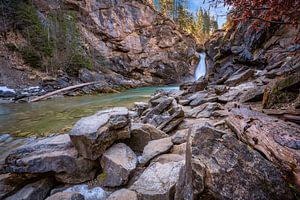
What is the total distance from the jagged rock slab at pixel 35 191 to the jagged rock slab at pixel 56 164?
0.52 feet

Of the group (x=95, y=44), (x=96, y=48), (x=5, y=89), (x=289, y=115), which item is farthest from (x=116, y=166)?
(x=95, y=44)

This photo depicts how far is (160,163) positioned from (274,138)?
1526mm

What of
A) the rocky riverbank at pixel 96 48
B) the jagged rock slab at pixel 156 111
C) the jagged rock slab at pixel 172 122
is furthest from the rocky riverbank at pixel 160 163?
the rocky riverbank at pixel 96 48

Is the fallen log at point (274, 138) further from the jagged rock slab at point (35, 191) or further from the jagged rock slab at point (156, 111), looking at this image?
the jagged rock slab at point (35, 191)

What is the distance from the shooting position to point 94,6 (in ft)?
98.9

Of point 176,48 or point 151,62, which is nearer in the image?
point 151,62

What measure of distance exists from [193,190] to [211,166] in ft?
1.03

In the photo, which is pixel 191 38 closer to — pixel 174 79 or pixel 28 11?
pixel 174 79

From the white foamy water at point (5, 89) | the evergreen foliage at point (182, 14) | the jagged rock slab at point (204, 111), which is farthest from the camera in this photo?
the evergreen foliage at point (182, 14)

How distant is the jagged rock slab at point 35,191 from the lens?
257cm

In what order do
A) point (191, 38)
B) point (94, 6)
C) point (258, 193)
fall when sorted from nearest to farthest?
point (258, 193) < point (94, 6) < point (191, 38)

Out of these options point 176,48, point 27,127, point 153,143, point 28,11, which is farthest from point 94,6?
point 153,143

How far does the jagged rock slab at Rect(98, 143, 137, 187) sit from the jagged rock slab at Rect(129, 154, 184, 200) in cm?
25

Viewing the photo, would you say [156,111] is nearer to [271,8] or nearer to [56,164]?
[56,164]
